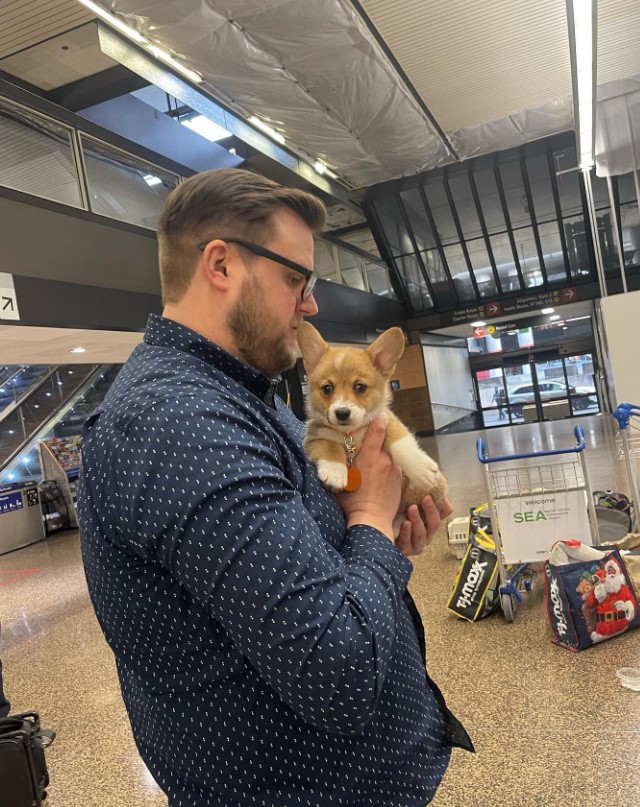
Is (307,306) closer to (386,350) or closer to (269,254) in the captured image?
(269,254)

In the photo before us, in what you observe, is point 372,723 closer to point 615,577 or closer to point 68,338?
point 615,577

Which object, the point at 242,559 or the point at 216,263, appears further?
the point at 216,263

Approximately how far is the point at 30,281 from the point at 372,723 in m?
6.44

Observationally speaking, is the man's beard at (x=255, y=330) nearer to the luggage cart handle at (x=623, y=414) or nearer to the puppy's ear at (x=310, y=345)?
the puppy's ear at (x=310, y=345)

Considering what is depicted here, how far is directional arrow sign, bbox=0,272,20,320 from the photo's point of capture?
597 centimetres

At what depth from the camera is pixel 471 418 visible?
2600 cm

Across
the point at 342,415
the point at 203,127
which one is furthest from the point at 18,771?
the point at 203,127

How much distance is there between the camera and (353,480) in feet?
4.06

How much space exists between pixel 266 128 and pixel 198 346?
870 cm

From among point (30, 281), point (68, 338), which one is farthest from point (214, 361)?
point (68, 338)

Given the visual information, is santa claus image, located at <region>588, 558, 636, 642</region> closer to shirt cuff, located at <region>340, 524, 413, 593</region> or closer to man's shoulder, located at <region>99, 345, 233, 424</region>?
shirt cuff, located at <region>340, 524, 413, 593</region>

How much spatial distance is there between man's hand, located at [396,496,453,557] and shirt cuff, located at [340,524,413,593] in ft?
0.87

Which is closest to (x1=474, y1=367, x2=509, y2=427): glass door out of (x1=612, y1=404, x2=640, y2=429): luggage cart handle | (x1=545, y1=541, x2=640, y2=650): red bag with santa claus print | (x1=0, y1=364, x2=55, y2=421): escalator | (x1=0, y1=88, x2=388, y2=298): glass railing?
(x1=0, y1=364, x2=55, y2=421): escalator

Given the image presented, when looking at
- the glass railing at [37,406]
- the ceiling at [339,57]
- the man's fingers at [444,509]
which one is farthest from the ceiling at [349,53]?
the glass railing at [37,406]
